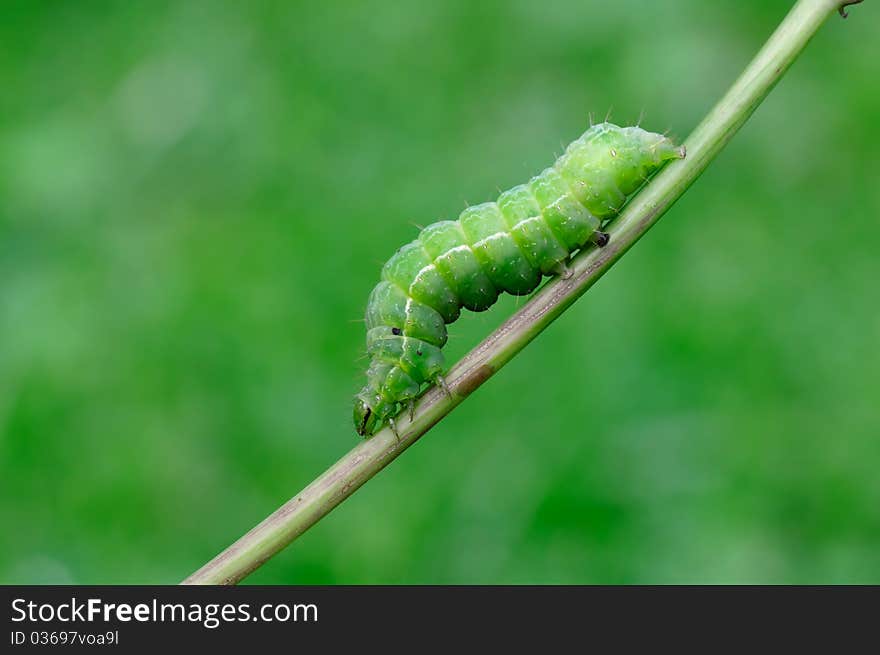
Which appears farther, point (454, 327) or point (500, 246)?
point (454, 327)

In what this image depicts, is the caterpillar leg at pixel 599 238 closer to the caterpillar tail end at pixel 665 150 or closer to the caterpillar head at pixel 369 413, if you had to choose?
the caterpillar tail end at pixel 665 150

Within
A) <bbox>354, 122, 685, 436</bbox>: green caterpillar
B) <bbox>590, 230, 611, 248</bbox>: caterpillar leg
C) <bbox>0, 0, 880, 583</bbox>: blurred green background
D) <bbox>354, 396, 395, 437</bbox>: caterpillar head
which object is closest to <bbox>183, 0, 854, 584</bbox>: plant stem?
<bbox>590, 230, 611, 248</bbox>: caterpillar leg

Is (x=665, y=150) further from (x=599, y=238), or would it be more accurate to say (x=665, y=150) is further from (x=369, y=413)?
(x=369, y=413)

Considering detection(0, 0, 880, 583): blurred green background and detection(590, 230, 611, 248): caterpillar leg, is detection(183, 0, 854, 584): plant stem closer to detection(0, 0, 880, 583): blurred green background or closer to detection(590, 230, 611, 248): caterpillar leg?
detection(590, 230, 611, 248): caterpillar leg

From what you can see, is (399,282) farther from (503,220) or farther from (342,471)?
(342,471)

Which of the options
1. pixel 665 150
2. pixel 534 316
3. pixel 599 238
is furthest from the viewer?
pixel 665 150

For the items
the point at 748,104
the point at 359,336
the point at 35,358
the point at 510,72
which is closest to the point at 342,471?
the point at 748,104

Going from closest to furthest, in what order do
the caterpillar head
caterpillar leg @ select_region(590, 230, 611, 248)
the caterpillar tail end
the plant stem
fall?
the plant stem
caterpillar leg @ select_region(590, 230, 611, 248)
the caterpillar head
the caterpillar tail end

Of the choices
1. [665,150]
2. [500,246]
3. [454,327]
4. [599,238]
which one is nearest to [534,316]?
[599,238]
